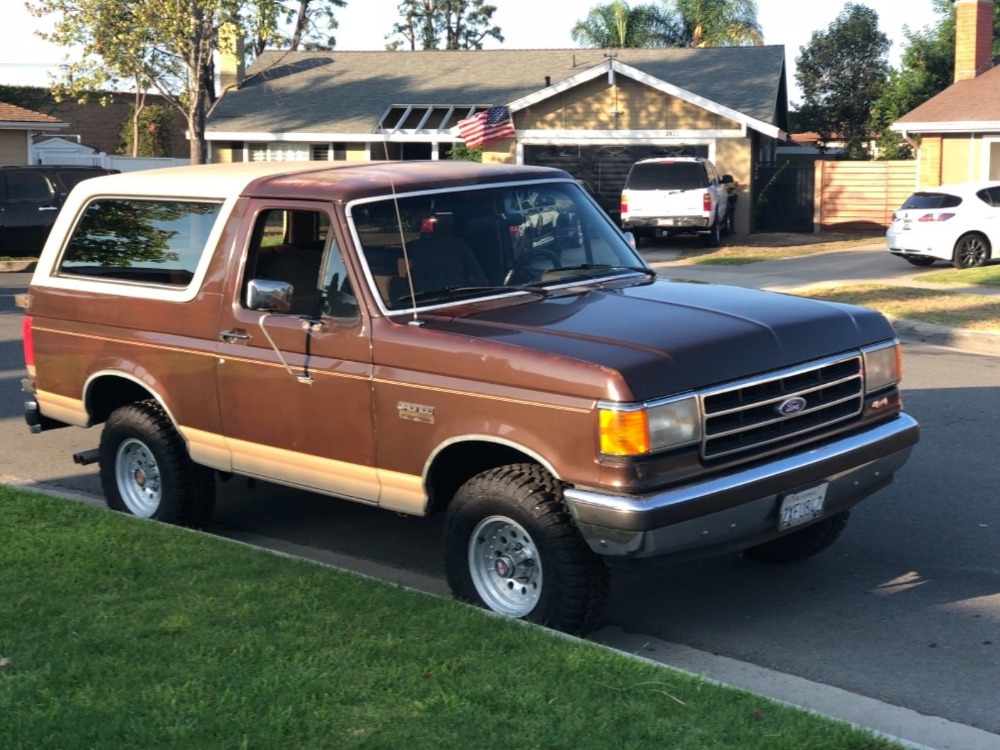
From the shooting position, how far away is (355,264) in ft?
20.1

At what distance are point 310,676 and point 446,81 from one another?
35.9 meters

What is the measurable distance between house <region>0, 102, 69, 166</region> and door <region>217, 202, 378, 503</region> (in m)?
32.6

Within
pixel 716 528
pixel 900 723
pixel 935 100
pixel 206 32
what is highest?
pixel 206 32

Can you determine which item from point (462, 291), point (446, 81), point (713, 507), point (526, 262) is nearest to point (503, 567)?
point (713, 507)

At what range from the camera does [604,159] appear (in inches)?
1307

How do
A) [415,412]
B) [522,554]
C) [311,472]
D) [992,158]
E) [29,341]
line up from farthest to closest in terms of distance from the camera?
[992,158], [29,341], [311,472], [415,412], [522,554]

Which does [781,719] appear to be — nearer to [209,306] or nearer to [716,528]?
[716,528]

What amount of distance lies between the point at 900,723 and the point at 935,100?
28.7 meters

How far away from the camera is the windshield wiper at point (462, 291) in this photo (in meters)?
6.09

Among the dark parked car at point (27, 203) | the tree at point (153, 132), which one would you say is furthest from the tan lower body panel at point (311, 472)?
the tree at point (153, 132)

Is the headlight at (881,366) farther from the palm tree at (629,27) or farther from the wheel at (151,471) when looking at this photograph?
the palm tree at (629,27)

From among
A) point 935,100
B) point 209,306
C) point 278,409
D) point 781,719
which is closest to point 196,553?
point 278,409

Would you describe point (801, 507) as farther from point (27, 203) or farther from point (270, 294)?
point (27, 203)

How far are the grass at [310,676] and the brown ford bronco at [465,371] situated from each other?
505 mm
